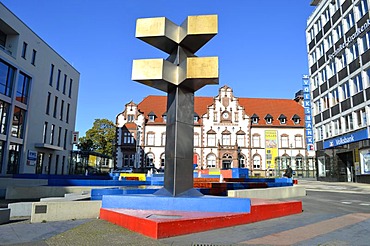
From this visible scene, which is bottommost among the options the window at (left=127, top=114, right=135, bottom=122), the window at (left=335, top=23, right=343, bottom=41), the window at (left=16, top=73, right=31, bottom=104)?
the window at (left=16, top=73, right=31, bottom=104)

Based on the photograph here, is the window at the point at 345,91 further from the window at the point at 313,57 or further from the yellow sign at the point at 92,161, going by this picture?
the yellow sign at the point at 92,161

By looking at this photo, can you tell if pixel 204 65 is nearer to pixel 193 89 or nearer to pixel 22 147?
pixel 193 89

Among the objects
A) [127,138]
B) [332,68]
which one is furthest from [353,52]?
[127,138]

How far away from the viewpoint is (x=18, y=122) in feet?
98.7

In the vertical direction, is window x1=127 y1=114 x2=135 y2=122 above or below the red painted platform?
above

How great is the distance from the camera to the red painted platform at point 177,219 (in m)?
6.64

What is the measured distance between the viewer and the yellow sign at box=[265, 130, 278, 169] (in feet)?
199

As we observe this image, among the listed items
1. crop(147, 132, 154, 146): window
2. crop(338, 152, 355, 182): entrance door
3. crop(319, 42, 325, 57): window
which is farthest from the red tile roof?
crop(338, 152, 355, 182): entrance door

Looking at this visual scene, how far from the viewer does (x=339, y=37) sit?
35094mm

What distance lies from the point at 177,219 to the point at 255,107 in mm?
62315

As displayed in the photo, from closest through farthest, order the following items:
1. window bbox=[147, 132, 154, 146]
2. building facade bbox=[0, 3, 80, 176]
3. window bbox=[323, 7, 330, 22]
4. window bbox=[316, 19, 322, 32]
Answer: building facade bbox=[0, 3, 80, 176]
window bbox=[323, 7, 330, 22]
window bbox=[316, 19, 322, 32]
window bbox=[147, 132, 154, 146]

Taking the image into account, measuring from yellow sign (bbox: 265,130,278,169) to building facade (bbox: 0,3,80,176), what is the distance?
37.1m

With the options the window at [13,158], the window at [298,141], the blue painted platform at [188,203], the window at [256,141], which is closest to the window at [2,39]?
the window at [13,158]

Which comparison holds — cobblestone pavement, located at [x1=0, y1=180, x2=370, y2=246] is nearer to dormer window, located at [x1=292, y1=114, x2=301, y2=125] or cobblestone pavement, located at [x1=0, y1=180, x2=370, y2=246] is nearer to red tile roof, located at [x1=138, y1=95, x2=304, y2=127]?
red tile roof, located at [x1=138, y1=95, x2=304, y2=127]
